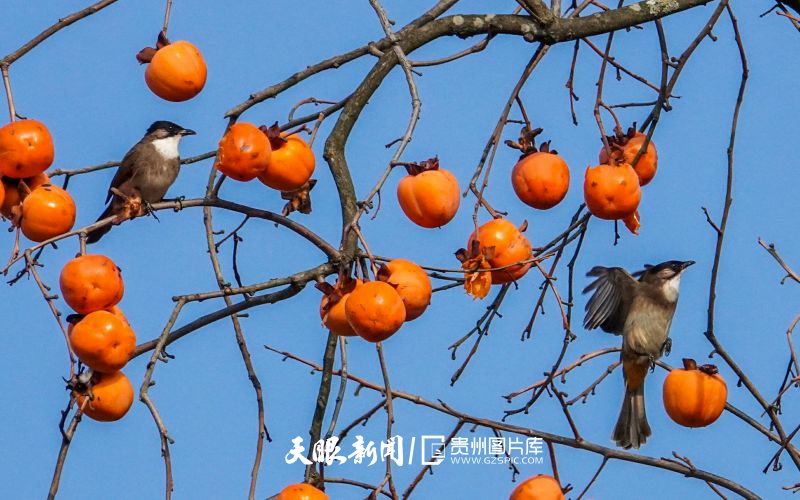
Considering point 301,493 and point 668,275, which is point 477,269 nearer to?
point 301,493

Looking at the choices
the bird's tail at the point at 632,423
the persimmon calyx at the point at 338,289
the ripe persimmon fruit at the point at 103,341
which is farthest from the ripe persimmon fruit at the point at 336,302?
the bird's tail at the point at 632,423

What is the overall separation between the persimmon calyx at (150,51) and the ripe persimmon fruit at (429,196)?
1.02m

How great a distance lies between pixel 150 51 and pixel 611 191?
5.16 ft

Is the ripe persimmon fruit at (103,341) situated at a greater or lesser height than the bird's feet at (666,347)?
lesser

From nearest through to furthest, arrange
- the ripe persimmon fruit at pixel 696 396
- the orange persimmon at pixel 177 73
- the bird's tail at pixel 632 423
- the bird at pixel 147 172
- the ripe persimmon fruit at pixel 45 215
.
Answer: the ripe persimmon fruit at pixel 45 215 → the orange persimmon at pixel 177 73 → the ripe persimmon fruit at pixel 696 396 → the bird at pixel 147 172 → the bird's tail at pixel 632 423

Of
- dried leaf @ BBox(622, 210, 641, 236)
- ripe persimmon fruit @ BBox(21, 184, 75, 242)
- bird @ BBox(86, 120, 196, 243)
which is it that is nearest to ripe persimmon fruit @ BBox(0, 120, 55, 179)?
ripe persimmon fruit @ BBox(21, 184, 75, 242)

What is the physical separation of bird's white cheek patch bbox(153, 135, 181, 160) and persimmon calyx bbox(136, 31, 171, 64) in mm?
2615

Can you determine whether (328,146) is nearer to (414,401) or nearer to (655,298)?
(414,401)

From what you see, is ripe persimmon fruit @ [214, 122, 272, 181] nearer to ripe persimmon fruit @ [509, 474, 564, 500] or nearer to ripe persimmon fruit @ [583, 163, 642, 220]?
ripe persimmon fruit @ [583, 163, 642, 220]

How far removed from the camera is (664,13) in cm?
367

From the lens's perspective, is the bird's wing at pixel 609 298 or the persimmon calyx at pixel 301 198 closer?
the persimmon calyx at pixel 301 198

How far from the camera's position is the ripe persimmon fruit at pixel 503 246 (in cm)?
308

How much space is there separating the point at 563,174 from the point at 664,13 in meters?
0.72

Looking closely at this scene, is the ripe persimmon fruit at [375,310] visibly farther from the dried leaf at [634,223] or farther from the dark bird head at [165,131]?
the dark bird head at [165,131]
